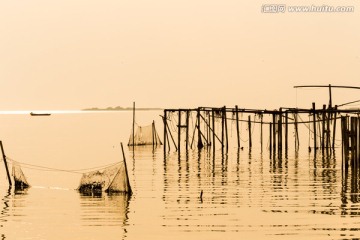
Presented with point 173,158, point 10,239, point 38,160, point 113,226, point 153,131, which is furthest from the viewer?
point 153,131

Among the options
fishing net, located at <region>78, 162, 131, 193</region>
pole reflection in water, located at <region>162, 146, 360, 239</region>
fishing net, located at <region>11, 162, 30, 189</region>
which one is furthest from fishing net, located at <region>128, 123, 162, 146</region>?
fishing net, located at <region>78, 162, 131, 193</region>

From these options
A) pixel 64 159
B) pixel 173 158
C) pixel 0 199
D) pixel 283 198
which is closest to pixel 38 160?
pixel 64 159

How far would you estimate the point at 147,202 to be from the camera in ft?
76.1

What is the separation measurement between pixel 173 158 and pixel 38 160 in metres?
8.75

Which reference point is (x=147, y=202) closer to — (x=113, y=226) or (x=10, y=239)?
(x=113, y=226)

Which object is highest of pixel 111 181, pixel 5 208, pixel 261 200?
pixel 111 181

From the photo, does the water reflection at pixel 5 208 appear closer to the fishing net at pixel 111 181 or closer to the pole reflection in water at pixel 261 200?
the fishing net at pixel 111 181

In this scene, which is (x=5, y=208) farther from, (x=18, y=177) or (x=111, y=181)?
(x=18, y=177)

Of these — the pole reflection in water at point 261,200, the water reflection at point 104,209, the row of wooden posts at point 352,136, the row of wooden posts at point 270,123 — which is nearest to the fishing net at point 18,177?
the water reflection at point 104,209

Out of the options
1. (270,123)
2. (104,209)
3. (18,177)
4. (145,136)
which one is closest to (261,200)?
(104,209)

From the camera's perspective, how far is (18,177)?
2727cm

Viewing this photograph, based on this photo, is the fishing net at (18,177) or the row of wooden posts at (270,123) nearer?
the fishing net at (18,177)

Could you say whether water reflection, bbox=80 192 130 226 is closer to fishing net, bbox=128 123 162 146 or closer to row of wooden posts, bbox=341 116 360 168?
row of wooden posts, bbox=341 116 360 168

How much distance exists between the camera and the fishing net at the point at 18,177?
1066 inches
